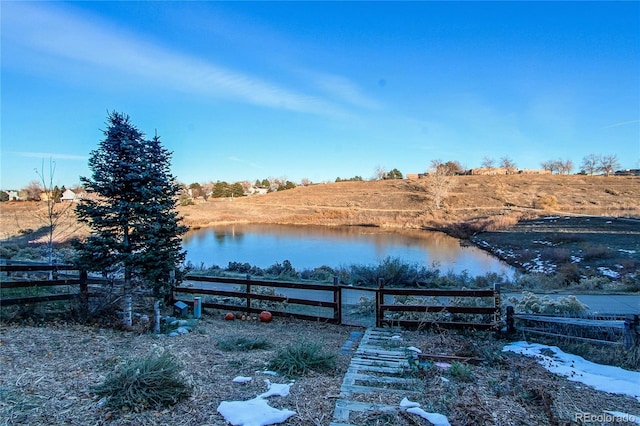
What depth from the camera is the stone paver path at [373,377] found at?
3.23 meters

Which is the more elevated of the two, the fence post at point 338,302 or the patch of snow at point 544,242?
the fence post at point 338,302

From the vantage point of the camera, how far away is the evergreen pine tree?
620cm

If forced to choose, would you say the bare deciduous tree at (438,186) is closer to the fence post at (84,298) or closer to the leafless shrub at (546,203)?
the leafless shrub at (546,203)

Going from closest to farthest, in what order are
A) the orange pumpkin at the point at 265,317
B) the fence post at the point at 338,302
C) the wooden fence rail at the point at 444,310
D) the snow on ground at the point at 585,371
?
the snow on ground at the point at 585,371 < the wooden fence rail at the point at 444,310 < the fence post at the point at 338,302 < the orange pumpkin at the point at 265,317

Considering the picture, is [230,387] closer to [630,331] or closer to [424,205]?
[630,331]

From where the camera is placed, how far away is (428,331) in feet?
23.4

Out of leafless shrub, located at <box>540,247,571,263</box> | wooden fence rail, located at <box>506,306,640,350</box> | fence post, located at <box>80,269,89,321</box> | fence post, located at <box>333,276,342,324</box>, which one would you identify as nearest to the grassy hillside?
leafless shrub, located at <box>540,247,571,263</box>

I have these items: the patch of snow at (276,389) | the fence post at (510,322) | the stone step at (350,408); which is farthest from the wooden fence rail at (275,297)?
the stone step at (350,408)

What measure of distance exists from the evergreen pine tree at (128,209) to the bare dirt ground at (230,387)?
1.17 metres

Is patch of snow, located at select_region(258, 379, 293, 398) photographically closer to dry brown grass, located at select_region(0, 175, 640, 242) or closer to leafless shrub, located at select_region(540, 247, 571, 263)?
leafless shrub, located at select_region(540, 247, 571, 263)

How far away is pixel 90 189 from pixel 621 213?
46.0m

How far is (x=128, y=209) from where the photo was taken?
6.29m

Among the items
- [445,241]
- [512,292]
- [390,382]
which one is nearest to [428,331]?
[390,382]

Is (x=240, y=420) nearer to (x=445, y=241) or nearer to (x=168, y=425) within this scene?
(x=168, y=425)
